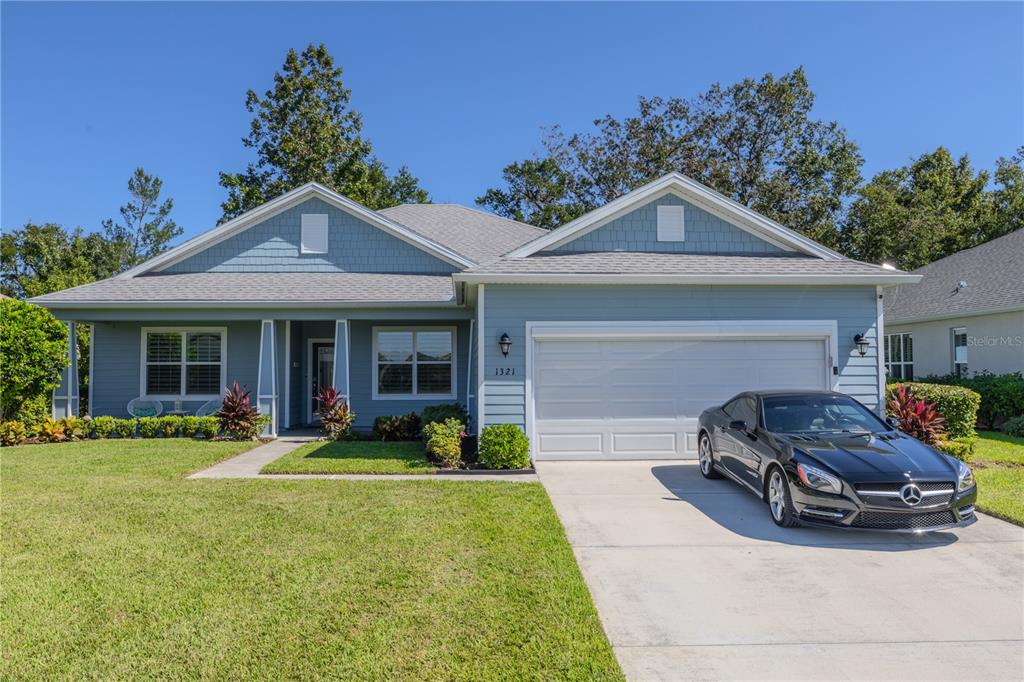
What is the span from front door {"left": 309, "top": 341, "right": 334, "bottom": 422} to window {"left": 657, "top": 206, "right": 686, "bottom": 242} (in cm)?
924

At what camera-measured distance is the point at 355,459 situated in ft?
32.3

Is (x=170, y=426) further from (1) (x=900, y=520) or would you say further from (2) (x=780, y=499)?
(1) (x=900, y=520)

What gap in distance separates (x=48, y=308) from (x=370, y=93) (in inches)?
796

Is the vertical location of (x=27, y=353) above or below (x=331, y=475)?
above

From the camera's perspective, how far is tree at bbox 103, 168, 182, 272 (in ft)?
132

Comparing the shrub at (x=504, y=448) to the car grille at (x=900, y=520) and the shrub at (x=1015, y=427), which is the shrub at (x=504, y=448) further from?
the shrub at (x=1015, y=427)

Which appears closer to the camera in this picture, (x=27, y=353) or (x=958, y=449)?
(x=958, y=449)

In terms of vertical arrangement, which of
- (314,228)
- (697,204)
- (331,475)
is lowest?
(331,475)

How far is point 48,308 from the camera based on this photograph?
1301 cm

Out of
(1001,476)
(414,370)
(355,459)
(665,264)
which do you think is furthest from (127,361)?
(1001,476)

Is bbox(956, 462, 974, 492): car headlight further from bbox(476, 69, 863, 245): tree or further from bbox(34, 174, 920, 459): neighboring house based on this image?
bbox(476, 69, 863, 245): tree

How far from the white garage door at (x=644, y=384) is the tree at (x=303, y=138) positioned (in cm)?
2169

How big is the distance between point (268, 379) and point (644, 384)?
27.1 feet

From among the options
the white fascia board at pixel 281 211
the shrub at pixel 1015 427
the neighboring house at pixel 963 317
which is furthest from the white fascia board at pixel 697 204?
the neighboring house at pixel 963 317
